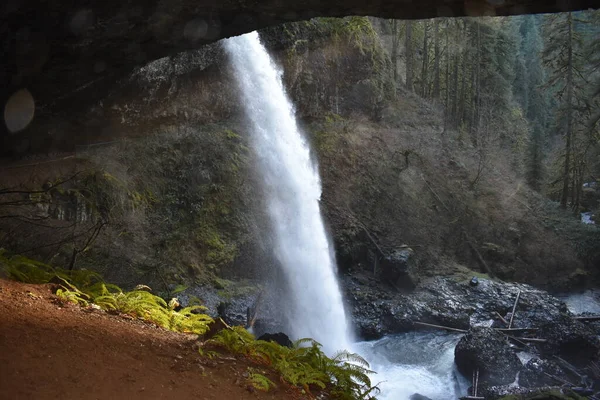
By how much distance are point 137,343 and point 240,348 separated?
1119 millimetres

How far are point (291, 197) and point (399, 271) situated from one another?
4.75 m

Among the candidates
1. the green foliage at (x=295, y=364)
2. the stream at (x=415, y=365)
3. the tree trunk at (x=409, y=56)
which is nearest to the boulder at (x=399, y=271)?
the stream at (x=415, y=365)

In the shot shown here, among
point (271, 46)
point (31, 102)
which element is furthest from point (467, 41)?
point (31, 102)

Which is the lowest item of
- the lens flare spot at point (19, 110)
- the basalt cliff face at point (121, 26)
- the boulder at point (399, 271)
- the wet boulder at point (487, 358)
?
the wet boulder at point (487, 358)

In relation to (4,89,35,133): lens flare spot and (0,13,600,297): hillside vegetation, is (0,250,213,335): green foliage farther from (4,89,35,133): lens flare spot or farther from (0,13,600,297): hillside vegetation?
(4,89,35,133): lens flare spot

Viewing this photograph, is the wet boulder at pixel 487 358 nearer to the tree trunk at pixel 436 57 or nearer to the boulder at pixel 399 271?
the boulder at pixel 399 271

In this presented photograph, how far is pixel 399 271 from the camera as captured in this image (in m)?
17.7

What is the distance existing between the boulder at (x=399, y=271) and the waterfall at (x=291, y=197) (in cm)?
215

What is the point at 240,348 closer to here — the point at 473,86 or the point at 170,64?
the point at 170,64

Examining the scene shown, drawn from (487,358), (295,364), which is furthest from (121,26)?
(487,358)

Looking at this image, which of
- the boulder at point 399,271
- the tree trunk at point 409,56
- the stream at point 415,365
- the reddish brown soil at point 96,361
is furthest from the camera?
the tree trunk at point 409,56

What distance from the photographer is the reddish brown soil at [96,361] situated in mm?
3688

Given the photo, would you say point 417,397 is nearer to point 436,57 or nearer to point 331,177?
point 331,177

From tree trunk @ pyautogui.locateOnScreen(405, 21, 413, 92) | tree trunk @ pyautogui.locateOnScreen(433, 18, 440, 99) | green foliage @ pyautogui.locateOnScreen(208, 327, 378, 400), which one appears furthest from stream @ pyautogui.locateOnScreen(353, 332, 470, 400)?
tree trunk @ pyautogui.locateOnScreen(433, 18, 440, 99)
